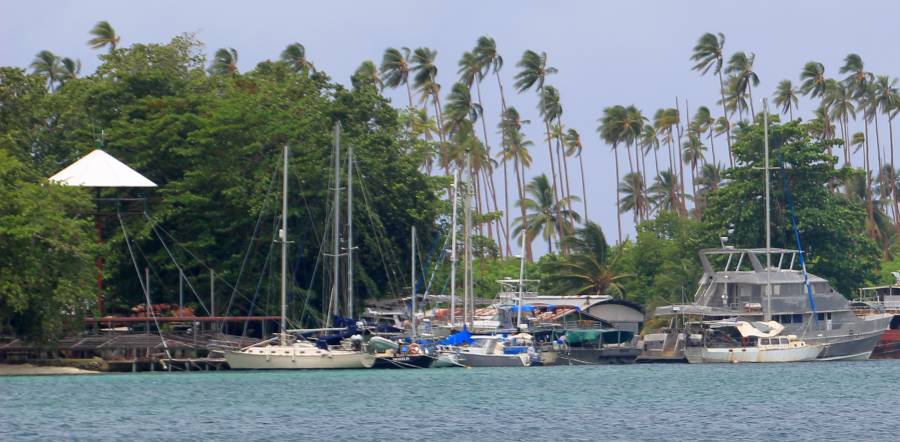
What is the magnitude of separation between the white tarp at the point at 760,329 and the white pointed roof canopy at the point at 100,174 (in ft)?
104

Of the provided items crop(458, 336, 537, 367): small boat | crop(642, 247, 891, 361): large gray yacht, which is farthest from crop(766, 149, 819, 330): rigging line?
crop(458, 336, 537, 367): small boat

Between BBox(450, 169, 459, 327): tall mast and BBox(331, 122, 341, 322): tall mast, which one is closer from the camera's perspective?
BBox(331, 122, 341, 322): tall mast

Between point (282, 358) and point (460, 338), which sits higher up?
point (460, 338)

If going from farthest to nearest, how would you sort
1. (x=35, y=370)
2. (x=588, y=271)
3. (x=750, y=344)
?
(x=588, y=271) < (x=750, y=344) < (x=35, y=370)

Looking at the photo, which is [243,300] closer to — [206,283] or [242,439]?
[206,283]

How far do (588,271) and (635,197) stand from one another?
150 ft

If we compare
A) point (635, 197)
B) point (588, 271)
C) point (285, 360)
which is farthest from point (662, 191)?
point (285, 360)

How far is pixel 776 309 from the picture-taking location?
8625 centimetres

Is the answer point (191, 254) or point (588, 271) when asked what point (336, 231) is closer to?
point (191, 254)

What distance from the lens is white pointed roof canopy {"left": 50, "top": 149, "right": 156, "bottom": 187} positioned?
78.5 meters

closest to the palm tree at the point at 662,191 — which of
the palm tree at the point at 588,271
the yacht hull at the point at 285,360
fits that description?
the palm tree at the point at 588,271

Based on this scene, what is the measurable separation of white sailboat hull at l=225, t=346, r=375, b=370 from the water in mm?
548

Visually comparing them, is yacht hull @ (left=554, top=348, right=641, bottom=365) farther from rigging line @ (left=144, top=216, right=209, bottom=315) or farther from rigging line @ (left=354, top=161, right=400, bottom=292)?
rigging line @ (left=144, top=216, right=209, bottom=315)

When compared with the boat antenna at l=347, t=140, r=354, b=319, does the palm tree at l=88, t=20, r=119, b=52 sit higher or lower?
higher
